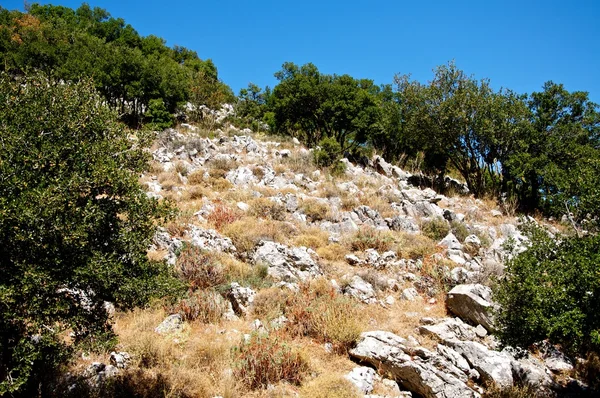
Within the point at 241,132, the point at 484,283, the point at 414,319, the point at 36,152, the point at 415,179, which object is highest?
the point at 241,132

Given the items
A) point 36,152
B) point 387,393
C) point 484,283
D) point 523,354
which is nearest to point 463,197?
point 484,283

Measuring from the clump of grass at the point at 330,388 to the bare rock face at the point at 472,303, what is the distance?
12.3ft

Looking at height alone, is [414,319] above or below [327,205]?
below

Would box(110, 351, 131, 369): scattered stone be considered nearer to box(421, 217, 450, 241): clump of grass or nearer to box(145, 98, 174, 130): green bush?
box(421, 217, 450, 241): clump of grass

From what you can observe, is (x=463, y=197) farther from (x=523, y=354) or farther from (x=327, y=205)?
(x=523, y=354)

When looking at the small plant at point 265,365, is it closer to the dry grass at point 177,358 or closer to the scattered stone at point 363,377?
the dry grass at point 177,358

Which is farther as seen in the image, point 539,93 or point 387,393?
point 539,93

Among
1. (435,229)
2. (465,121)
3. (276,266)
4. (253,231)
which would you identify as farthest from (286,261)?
(465,121)

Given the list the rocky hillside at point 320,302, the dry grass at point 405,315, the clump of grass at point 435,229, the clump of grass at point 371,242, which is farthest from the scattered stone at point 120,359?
the clump of grass at point 435,229

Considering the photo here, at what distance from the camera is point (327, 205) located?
14.1 meters

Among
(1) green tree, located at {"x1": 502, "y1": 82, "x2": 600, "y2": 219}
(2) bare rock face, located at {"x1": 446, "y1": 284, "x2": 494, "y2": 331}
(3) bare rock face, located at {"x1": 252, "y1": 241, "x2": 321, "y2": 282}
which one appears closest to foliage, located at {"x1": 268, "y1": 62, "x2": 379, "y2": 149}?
(1) green tree, located at {"x1": 502, "y1": 82, "x2": 600, "y2": 219}

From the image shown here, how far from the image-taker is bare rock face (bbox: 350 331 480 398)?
19.5 feet

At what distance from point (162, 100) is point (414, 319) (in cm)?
2071

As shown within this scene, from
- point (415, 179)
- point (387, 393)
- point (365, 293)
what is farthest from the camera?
point (415, 179)
